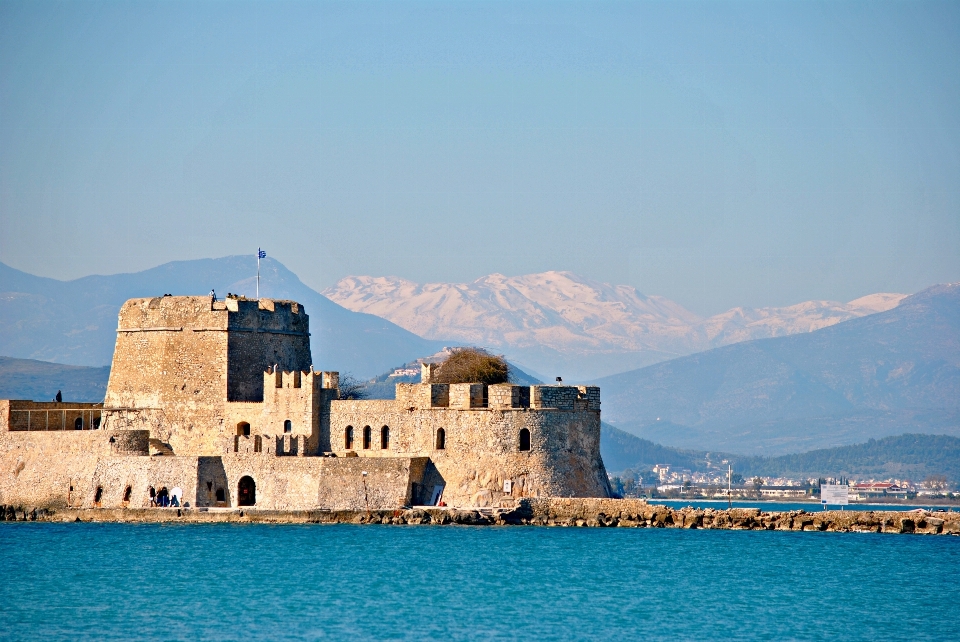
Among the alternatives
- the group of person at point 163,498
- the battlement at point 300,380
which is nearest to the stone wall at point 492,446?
the battlement at point 300,380

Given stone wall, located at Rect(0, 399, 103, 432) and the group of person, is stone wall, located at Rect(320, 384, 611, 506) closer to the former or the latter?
the group of person

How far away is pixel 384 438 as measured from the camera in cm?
Result: 5131

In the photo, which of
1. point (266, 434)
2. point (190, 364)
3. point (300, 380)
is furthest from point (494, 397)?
point (190, 364)

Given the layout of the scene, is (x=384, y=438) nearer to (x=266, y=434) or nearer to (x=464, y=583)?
(x=266, y=434)

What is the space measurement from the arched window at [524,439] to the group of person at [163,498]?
10.3 m

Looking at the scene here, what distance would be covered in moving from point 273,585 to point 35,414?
19.3 m

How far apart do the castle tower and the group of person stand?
9.13ft

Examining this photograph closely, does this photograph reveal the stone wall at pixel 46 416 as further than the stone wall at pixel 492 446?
Yes

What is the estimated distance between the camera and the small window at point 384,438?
51.2m

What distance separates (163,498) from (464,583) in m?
14.8

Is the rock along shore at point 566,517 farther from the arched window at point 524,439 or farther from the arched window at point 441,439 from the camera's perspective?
the arched window at point 441,439

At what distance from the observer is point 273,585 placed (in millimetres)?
37844

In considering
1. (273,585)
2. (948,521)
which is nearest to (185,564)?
Result: (273,585)

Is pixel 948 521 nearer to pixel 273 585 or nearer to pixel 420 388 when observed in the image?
pixel 420 388
